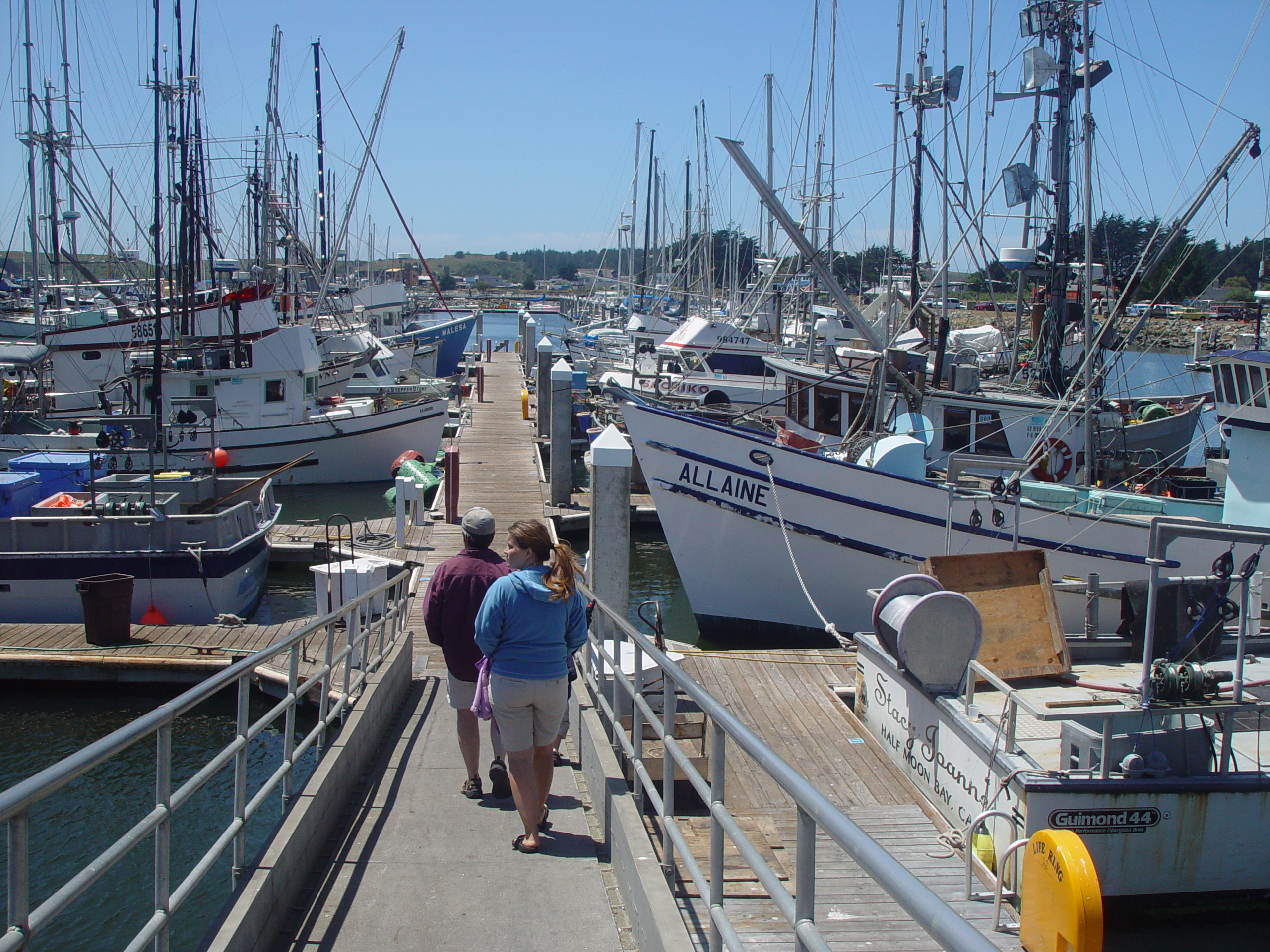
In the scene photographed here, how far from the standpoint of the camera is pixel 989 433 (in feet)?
55.5

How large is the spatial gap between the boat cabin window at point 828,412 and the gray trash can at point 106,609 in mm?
11054

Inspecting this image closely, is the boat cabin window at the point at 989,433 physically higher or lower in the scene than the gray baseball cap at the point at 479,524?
lower

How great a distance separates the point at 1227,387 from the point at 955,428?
201 inches

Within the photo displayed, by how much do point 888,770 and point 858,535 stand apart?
5.06 meters

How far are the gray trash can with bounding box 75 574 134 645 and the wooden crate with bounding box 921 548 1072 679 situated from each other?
31.2ft

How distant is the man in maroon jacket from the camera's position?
517 centimetres

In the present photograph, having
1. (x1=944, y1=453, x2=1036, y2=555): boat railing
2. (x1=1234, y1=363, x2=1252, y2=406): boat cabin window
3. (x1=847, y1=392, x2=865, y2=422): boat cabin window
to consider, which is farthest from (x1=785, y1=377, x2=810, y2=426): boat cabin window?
(x1=1234, y1=363, x2=1252, y2=406): boat cabin window

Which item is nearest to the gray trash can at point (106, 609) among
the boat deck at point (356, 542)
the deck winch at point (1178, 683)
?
the boat deck at point (356, 542)

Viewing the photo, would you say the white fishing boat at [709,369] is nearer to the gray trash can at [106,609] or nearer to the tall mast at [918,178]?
the tall mast at [918,178]

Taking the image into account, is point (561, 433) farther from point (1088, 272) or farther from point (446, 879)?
point (446, 879)

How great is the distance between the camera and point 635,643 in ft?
15.7

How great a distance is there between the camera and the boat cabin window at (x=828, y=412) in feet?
56.8

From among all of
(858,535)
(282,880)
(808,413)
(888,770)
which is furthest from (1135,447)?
(282,880)

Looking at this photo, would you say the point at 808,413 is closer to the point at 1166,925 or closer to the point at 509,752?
the point at 1166,925
